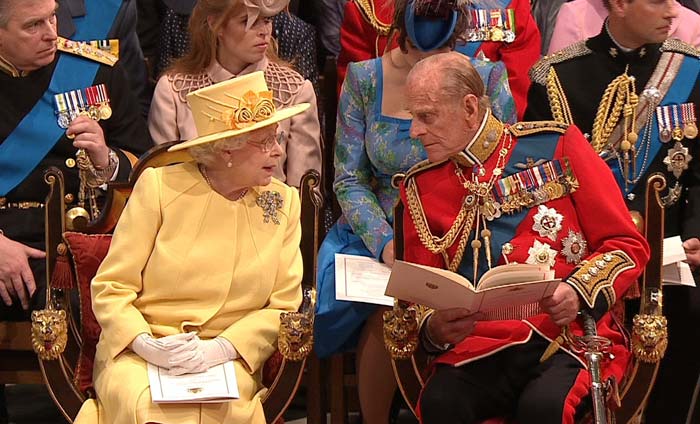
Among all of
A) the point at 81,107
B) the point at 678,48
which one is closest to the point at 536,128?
the point at 678,48

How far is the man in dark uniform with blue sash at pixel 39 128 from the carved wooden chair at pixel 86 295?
38 cm

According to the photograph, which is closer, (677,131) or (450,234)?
(450,234)

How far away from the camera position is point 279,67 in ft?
16.5

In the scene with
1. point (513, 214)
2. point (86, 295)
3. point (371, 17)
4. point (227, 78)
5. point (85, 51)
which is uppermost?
point (371, 17)

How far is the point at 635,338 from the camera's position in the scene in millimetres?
3924

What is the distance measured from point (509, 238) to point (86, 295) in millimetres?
1332

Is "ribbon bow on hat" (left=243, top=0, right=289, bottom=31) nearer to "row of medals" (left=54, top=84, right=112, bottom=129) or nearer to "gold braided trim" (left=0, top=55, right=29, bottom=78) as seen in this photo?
"row of medals" (left=54, top=84, right=112, bottom=129)

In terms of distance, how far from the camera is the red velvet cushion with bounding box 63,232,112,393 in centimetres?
418

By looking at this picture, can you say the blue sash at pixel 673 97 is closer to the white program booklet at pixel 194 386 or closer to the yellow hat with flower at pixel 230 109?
the yellow hat with flower at pixel 230 109

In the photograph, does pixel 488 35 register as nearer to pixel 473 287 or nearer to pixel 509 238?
pixel 509 238

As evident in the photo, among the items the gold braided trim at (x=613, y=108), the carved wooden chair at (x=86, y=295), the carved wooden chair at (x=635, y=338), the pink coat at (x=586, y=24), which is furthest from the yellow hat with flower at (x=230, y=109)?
the pink coat at (x=586, y=24)

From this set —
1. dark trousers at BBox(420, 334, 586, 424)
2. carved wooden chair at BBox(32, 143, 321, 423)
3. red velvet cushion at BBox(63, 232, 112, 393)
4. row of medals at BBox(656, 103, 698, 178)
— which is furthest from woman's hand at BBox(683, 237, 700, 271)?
red velvet cushion at BBox(63, 232, 112, 393)

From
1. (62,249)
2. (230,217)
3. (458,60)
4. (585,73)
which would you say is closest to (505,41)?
(585,73)

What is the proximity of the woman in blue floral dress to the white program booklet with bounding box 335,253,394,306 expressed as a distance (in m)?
0.06
